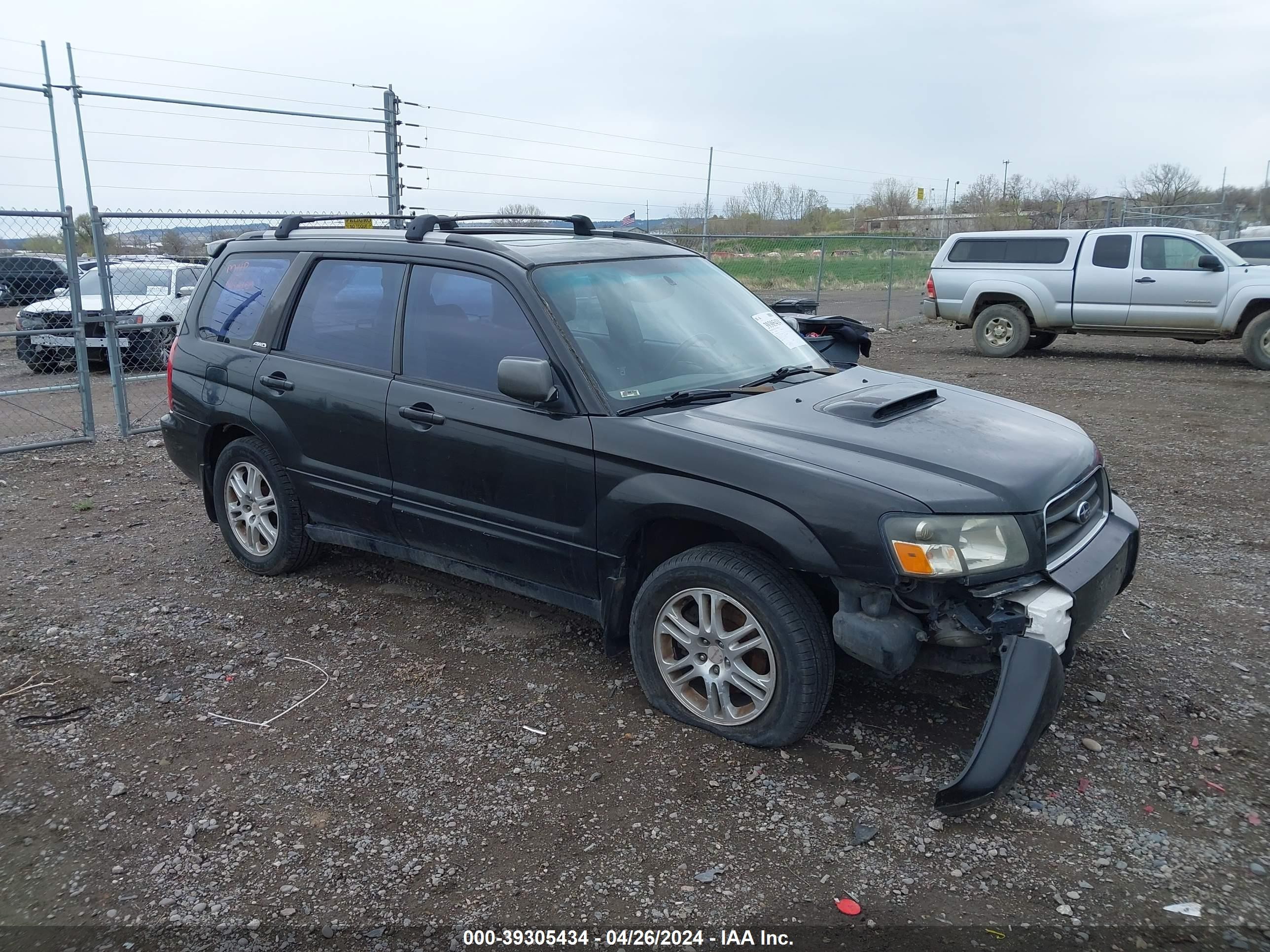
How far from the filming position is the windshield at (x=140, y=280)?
12.0m

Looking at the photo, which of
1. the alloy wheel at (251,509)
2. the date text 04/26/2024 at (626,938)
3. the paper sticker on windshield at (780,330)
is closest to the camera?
the date text 04/26/2024 at (626,938)

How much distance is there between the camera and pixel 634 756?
357 cm

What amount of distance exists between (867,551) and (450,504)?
194cm

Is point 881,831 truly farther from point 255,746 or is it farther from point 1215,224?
point 1215,224

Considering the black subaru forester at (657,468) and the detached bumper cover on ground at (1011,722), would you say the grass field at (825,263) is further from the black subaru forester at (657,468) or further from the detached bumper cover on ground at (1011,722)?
the detached bumper cover on ground at (1011,722)

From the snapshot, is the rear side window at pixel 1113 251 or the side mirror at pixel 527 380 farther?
the rear side window at pixel 1113 251

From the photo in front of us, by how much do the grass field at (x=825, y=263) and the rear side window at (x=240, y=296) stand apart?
47.2 feet

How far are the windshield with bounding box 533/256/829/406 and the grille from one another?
1364 millimetres

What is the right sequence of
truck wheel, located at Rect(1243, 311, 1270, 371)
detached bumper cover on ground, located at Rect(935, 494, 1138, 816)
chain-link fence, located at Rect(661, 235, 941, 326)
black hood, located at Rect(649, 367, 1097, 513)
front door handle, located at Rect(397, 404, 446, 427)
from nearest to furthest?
detached bumper cover on ground, located at Rect(935, 494, 1138, 816), black hood, located at Rect(649, 367, 1097, 513), front door handle, located at Rect(397, 404, 446, 427), truck wheel, located at Rect(1243, 311, 1270, 371), chain-link fence, located at Rect(661, 235, 941, 326)

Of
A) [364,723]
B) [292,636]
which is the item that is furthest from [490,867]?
[292,636]

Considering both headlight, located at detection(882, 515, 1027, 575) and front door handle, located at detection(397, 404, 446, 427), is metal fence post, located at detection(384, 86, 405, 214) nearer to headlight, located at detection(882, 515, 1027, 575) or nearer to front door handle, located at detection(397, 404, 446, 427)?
front door handle, located at detection(397, 404, 446, 427)

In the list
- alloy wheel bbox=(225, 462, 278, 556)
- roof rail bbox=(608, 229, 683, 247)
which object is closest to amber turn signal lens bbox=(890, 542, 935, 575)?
roof rail bbox=(608, 229, 683, 247)

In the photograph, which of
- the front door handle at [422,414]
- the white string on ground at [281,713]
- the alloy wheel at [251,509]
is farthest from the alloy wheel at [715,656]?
the alloy wheel at [251,509]

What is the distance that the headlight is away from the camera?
3115mm
